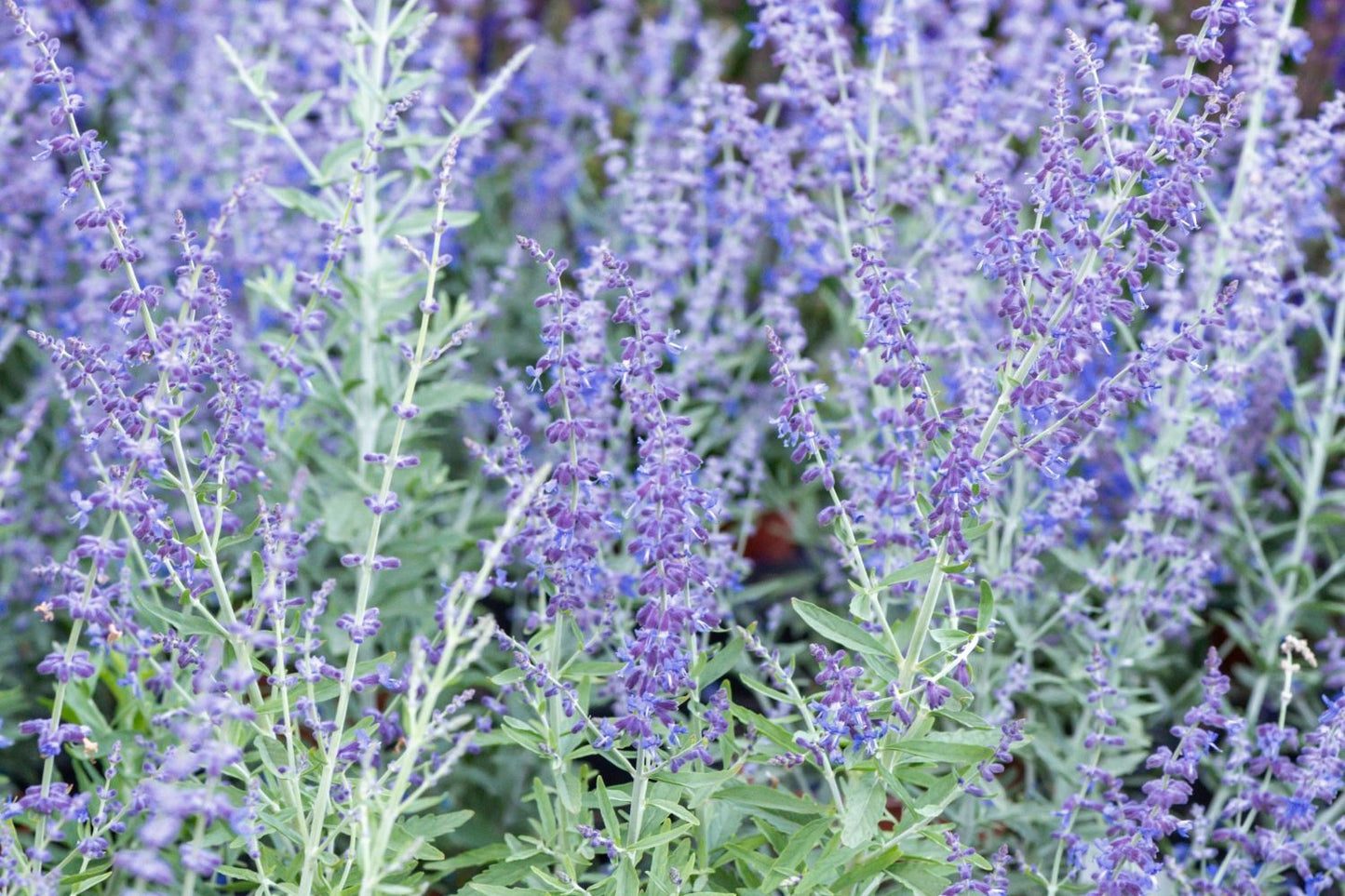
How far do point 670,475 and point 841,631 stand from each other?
1.57ft

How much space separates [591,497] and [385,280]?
1.39 m

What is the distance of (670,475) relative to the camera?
2.24 metres

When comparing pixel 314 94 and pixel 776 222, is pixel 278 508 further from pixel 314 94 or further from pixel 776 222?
pixel 776 222

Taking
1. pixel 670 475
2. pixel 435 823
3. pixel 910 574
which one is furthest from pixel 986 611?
pixel 435 823

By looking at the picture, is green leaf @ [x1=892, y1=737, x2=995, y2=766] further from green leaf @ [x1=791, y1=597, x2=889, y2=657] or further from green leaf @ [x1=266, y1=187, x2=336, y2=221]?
green leaf @ [x1=266, y1=187, x2=336, y2=221]

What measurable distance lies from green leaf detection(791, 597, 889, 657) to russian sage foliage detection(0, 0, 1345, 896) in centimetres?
1

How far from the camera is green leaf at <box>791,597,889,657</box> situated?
2459 mm

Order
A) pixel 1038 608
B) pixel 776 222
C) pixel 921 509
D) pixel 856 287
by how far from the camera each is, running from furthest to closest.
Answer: pixel 776 222
pixel 1038 608
pixel 856 287
pixel 921 509

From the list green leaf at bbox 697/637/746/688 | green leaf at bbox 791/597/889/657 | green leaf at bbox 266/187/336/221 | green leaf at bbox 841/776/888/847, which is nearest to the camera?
green leaf at bbox 841/776/888/847

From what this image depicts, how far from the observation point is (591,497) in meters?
2.50

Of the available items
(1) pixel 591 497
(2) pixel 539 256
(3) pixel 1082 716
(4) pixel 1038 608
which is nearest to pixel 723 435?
(4) pixel 1038 608

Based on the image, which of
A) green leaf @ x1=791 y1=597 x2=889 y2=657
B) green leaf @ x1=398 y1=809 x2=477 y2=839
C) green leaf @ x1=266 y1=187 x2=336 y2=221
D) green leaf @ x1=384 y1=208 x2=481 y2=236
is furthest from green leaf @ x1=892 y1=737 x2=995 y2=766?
green leaf @ x1=266 y1=187 x2=336 y2=221

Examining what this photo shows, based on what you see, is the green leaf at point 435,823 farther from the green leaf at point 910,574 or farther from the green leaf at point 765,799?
the green leaf at point 910,574

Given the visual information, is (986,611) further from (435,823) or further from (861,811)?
(435,823)
